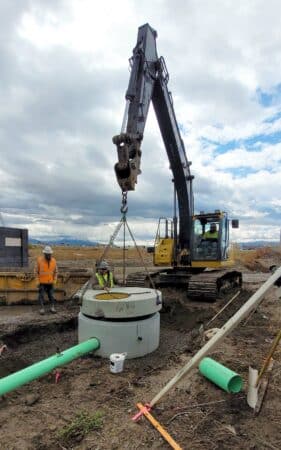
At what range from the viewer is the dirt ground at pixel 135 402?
3127 mm

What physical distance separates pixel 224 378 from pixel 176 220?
7.35 m

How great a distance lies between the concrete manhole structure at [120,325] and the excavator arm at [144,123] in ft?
7.05

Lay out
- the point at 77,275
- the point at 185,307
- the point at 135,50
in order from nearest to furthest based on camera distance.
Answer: the point at 135,50
the point at 185,307
the point at 77,275

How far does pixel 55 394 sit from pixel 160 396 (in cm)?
144

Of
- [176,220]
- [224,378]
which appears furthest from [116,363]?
[176,220]

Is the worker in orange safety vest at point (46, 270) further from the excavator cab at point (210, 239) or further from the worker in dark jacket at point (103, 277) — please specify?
the excavator cab at point (210, 239)

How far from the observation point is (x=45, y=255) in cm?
912

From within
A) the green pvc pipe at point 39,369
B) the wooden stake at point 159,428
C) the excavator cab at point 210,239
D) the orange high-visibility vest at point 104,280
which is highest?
the excavator cab at point 210,239

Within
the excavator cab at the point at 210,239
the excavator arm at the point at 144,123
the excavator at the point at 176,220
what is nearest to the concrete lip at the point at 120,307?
the excavator arm at the point at 144,123

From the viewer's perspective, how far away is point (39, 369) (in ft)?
13.6

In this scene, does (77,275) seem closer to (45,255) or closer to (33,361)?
(45,255)

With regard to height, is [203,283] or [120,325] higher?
[203,283]

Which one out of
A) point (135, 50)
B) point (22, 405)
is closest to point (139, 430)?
point (22, 405)

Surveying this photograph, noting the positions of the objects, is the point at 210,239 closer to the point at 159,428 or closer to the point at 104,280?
the point at 104,280
